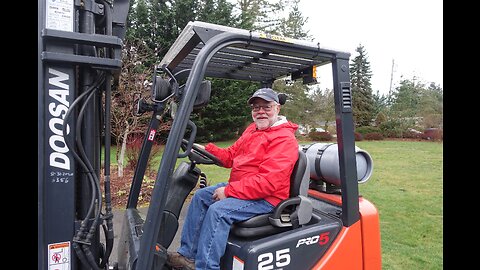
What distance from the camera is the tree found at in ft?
93.9

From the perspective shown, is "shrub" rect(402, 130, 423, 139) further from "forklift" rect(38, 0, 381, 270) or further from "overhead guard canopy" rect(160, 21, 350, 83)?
"forklift" rect(38, 0, 381, 270)

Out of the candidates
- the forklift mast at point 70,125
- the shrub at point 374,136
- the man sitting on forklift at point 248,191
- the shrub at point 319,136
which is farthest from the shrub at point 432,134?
the forklift mast at point 70,125

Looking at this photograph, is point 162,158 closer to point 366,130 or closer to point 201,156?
point 201,156

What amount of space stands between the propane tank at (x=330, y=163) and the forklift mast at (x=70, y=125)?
1.68 m

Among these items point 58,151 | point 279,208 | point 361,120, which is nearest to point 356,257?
point 279,208

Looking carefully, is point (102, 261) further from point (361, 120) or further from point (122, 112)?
point (361, 120)

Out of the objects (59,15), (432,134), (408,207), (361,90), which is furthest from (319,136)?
(59,15)

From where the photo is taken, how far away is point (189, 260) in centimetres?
276

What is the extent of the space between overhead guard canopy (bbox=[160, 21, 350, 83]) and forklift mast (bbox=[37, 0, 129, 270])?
53 cm

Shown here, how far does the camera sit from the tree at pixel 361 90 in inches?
1127

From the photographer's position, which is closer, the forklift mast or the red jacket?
the forklift mast

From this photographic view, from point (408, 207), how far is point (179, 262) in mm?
7071

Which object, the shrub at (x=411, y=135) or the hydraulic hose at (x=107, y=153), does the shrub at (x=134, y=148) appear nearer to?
the hydraulic hose at (x=107, y=153)

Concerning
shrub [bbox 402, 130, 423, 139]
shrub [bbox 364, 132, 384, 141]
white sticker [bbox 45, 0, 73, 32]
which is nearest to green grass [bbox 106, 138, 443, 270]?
white sticker [bbox 45, 0, 73, 32]
